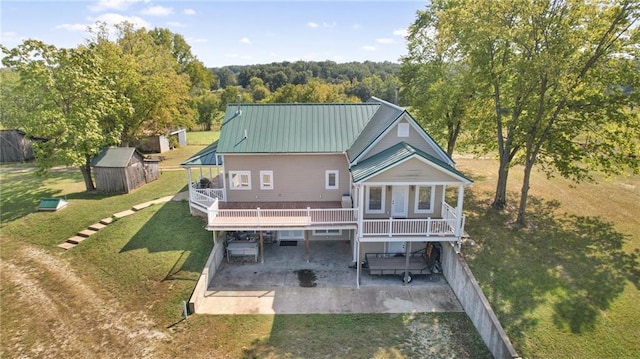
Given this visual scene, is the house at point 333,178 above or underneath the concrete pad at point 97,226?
above

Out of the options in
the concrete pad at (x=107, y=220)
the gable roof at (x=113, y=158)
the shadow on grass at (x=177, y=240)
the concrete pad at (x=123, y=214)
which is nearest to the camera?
the shadow on grass at (x=177, y=240)

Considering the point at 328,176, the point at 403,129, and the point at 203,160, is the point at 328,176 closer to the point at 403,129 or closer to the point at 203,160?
the point at 403,129

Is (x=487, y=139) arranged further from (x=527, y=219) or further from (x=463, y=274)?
(x=463, y=274)

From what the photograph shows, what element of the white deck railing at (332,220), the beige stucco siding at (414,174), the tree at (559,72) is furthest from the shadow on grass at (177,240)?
the tree at (559,72)

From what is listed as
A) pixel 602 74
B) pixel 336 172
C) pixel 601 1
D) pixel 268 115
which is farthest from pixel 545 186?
pixel 268 115

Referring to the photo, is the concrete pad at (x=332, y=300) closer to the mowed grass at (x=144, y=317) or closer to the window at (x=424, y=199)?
the mowed grass at (x=144, y=317)

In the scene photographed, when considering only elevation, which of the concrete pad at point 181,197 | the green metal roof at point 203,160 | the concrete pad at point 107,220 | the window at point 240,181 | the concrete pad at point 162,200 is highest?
the green metal roof at point 203,160

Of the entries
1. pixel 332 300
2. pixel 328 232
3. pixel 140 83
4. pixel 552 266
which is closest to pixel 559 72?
pixel 552 266
